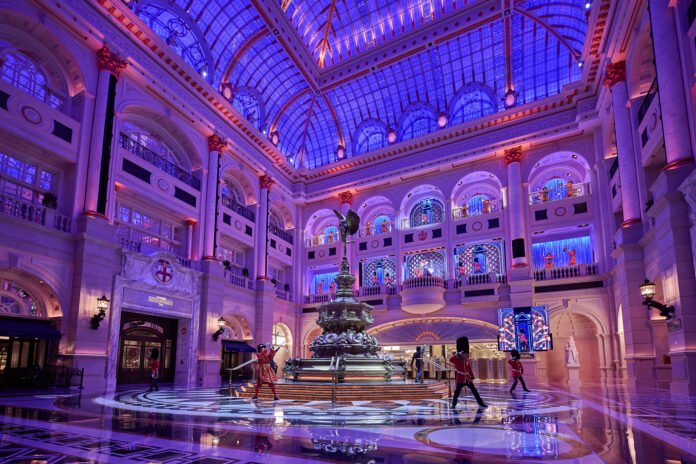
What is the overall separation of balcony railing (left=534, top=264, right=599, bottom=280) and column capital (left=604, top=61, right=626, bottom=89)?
8.68m

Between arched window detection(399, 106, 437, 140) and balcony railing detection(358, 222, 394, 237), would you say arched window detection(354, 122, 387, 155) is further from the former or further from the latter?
balcony railing detection(358, 222, 394, 237)

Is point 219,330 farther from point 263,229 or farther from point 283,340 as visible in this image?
point 283,340

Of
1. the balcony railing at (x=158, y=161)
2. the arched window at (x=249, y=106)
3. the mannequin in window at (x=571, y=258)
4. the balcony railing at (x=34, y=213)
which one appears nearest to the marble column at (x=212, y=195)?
the balcony railing at (x=158, y=161)

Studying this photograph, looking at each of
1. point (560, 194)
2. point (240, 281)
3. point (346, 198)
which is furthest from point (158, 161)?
point (560, 194)

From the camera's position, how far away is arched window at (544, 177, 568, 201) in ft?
81.1

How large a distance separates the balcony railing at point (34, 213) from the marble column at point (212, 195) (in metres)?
7.05

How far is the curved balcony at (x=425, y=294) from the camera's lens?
24.5 metres

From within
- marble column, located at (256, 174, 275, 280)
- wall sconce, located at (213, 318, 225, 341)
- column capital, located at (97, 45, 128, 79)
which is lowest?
wall sconce, located at (213, 318, 225, 341)

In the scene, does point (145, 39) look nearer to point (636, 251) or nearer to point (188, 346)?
point (188, 346)

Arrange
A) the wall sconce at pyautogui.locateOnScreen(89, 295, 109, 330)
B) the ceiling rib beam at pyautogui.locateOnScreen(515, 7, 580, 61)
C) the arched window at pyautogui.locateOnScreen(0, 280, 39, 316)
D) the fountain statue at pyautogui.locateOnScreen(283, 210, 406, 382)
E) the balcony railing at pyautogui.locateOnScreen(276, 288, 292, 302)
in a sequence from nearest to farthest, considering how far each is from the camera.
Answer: the fountain statue at pyautogui.locateOnScreen(283, 210, 406, 382) → the arched window at pyautogui.locateOnScreen(0, 280, 39, 316) → the wall sconce at pyautogui.locateOnScreen(89, 295, 109, 330) → the ceiling rib beam at pyautogui.locateOnScreen(515, 7, 580, 61) → the balcony railing at pyautogui.locateOnScreen(276, 288, 292, 302)

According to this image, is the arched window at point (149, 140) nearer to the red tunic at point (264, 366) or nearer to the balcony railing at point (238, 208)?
the balcony railing at point (238, 208)

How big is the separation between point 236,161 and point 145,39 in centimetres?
809

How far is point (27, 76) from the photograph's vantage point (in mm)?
15289

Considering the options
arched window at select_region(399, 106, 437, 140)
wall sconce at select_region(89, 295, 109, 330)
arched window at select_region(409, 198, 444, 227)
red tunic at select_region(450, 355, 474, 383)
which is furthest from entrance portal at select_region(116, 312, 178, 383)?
arched window at select_region(399, 106, 437, 140)
